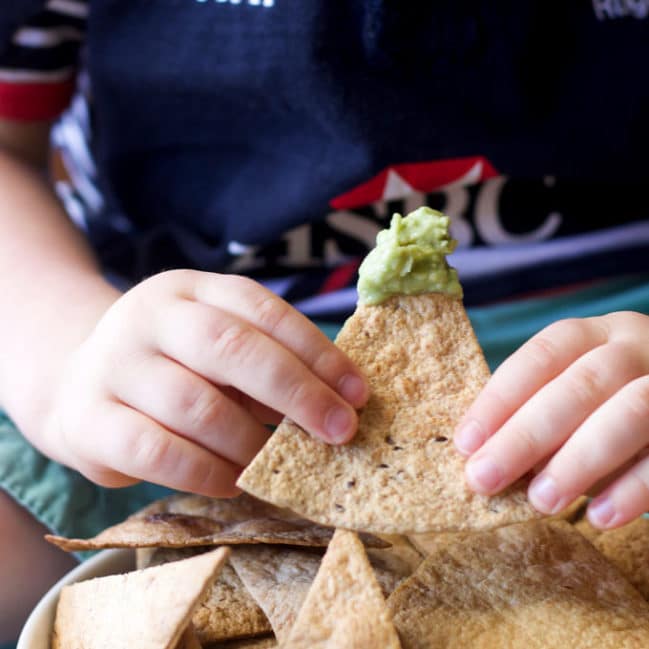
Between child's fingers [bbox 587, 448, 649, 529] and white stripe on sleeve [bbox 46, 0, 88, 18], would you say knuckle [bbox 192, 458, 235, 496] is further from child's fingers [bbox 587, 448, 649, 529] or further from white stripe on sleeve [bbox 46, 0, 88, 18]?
white stripe on sleeve [bbox 46, 0, 88, 18]

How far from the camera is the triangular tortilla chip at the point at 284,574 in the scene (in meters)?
0.59

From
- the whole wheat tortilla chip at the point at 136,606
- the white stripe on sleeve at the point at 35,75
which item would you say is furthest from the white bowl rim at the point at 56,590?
the white stripe on sleeve at the point at 35,75

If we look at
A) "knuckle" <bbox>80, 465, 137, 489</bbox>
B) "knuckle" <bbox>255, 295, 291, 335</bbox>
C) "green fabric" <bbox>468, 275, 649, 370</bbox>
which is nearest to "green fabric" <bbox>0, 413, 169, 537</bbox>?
"knuckle" <bbox>80, 465, 137, 489</bbox>

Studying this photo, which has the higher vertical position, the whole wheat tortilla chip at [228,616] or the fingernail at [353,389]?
the fingernail at [353,389]

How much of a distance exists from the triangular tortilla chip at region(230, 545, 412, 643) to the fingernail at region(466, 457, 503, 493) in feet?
0.43

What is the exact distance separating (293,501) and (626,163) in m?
0.72

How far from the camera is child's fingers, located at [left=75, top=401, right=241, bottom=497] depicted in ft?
2.02

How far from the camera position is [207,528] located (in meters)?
0.67

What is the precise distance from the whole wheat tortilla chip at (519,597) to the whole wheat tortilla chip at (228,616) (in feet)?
0.33

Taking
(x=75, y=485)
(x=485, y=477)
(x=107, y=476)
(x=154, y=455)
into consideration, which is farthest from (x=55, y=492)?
(x=485, y=477)

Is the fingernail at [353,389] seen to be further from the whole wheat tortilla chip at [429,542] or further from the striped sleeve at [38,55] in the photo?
the striped sleeve at [38,55]

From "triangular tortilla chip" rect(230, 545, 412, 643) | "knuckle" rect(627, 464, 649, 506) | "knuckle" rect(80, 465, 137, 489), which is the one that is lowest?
"triangular tortilla chip" rect(230, 545, 412, 643)

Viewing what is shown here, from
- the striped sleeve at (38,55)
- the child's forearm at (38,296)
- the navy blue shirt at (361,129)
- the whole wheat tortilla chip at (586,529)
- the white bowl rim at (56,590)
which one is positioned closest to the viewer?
the white bowl rim at (56,590)

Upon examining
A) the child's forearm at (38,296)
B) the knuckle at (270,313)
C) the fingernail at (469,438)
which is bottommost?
the child's forearm at (38,296)
